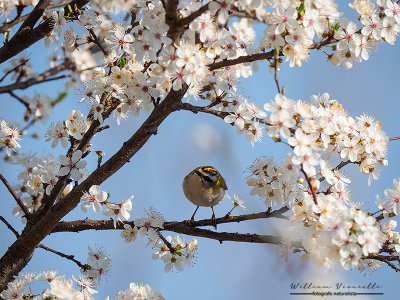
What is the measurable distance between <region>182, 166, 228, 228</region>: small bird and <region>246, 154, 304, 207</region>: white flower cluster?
45.5 inches

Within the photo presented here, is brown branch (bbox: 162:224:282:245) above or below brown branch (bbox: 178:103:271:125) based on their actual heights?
below

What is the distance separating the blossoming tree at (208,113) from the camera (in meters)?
3.46

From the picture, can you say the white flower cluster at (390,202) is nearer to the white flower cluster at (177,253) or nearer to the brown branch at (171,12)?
the white flower cluster at (177,253)

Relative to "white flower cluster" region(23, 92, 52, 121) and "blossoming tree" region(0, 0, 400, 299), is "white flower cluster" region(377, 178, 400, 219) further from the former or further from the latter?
"white flower cluster" region(23, 92, 52, 121)

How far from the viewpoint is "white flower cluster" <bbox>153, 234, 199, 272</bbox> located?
477 cm

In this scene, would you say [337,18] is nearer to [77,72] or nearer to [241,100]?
[241,100]

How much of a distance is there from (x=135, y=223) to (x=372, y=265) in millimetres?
2163

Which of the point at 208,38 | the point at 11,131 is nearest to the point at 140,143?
the point at 208,38

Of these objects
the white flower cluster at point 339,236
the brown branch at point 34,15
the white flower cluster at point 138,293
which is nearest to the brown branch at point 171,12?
the white flower cluster at point 339,236

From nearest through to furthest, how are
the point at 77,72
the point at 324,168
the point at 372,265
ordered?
the point at 77,72, the point at 324,168, the point at 372,265

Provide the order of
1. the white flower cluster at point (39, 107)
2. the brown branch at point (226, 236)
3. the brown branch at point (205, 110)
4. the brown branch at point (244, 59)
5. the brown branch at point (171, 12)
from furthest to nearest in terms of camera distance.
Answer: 1. the brown branch at point (205, 110)
2. the brown branch at point (226, 236)
3. the brown branch at point (244, 59)
4. the brown branch at point (171, 12)
5. the white flower cluster at point (39, 107)

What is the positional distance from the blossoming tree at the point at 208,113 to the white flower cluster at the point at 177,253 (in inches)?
0.4

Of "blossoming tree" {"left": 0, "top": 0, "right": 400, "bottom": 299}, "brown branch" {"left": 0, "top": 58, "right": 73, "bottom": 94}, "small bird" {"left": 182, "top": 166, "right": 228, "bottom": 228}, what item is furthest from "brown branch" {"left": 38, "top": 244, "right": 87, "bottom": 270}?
"brown branch" {"left": 0, "top": 58, "right": 73, "bottom": 94}

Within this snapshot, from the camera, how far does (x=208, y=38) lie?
404cm
